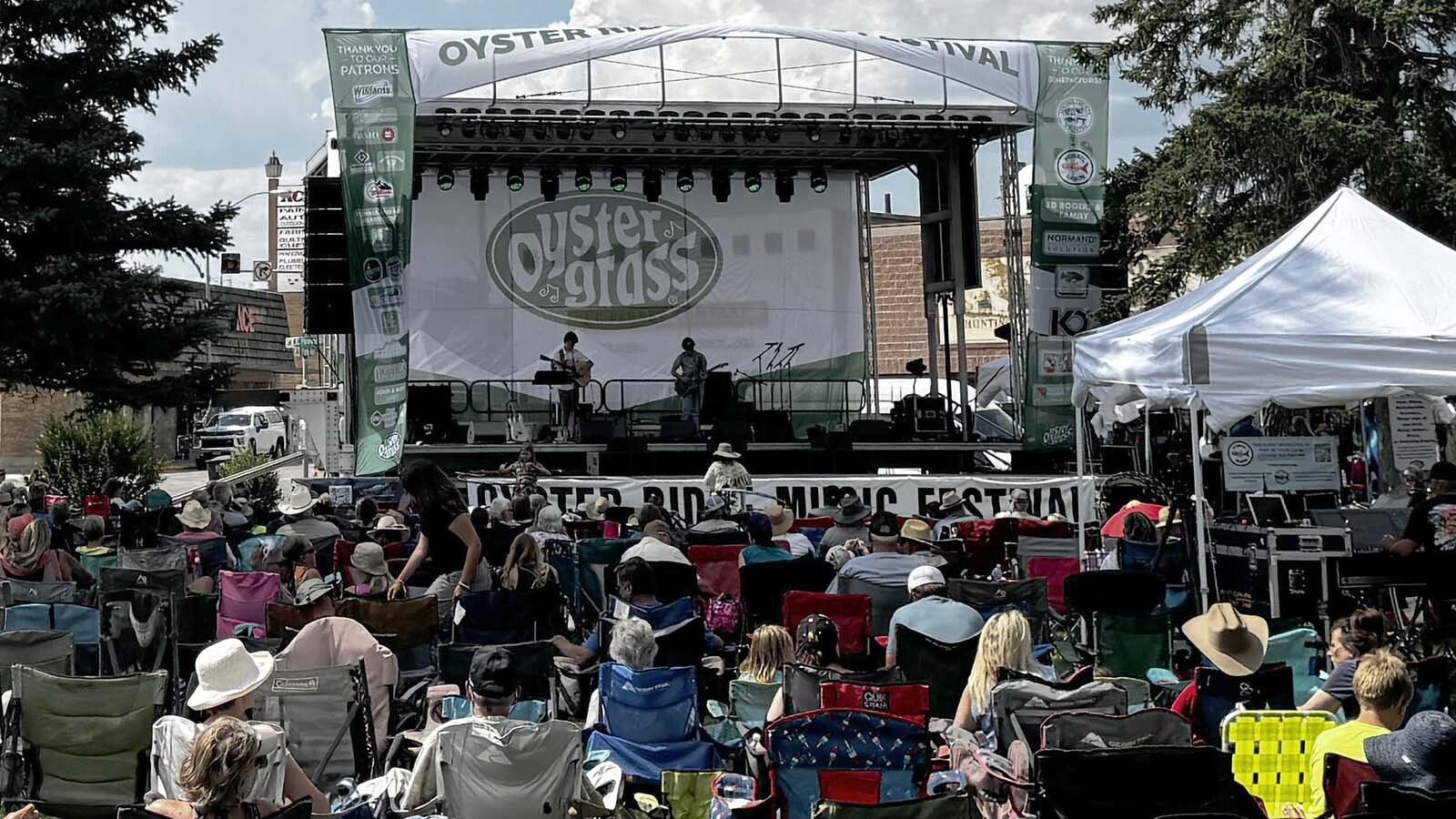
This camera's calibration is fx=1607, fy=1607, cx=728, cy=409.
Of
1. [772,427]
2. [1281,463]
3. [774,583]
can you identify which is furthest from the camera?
[772,427]

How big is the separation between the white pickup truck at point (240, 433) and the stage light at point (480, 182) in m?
A: 18.1

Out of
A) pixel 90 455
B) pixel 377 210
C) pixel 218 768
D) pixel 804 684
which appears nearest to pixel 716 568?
pixel 804 684

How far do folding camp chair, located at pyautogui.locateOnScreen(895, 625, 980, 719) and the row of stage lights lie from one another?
14.9m

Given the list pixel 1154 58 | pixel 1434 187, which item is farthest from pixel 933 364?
pixel 1434 187

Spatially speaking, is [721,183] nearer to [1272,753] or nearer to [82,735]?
[82,735]

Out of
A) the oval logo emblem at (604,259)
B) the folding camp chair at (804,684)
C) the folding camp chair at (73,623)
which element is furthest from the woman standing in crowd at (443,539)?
the oval logo emblem at (604,259)

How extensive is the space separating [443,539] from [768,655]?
2.37 m

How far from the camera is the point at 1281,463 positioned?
10.1 m

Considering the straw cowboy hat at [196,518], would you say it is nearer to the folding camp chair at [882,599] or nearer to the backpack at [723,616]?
the backpack at [723,616]

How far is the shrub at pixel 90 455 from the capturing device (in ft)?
58.7

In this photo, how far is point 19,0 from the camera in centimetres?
1683

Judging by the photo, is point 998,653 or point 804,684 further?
point 804,684

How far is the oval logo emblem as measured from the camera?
2067 cm

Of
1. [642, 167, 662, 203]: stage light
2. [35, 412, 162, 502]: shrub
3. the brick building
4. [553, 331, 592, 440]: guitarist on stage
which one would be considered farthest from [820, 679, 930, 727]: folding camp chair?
the brick building
